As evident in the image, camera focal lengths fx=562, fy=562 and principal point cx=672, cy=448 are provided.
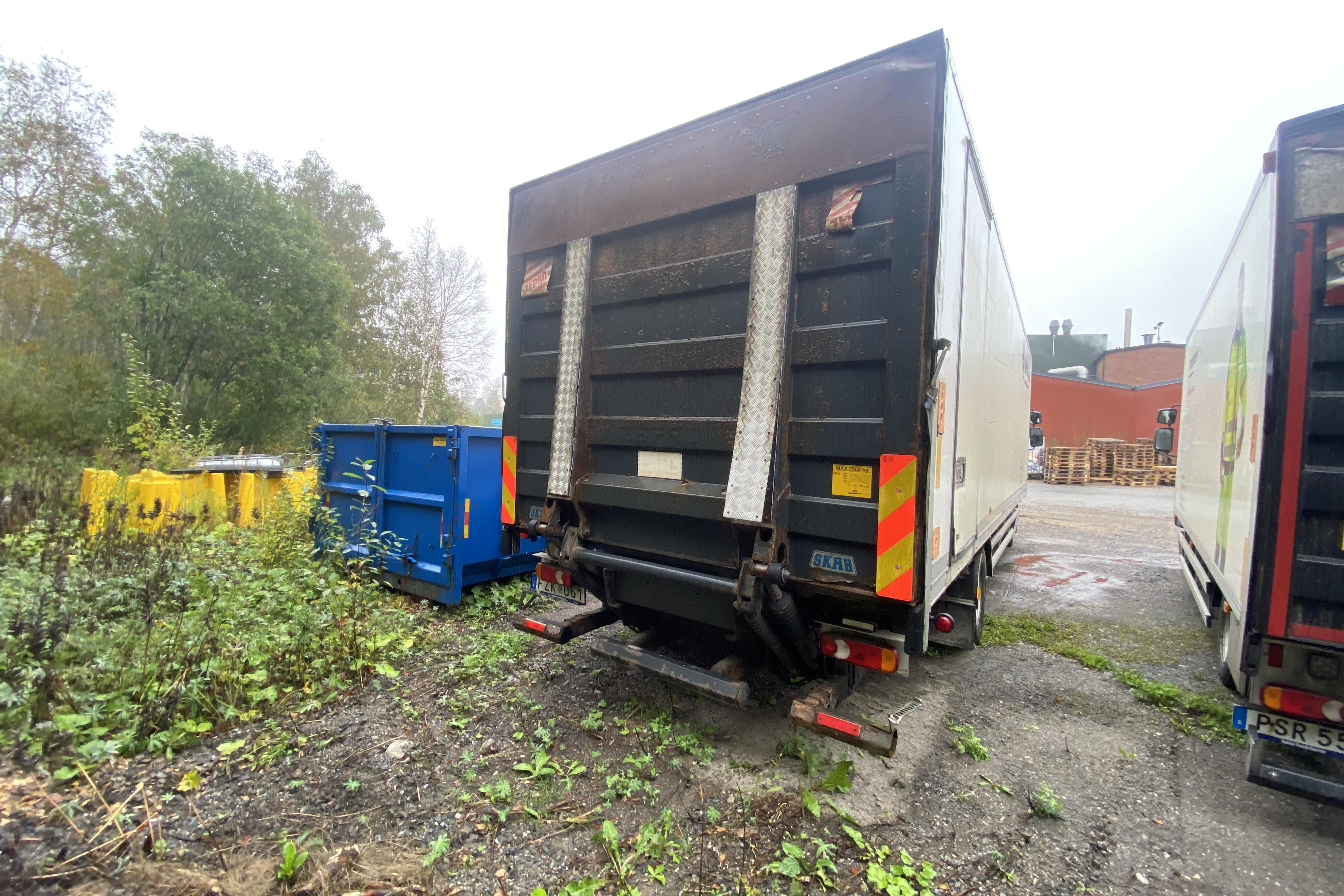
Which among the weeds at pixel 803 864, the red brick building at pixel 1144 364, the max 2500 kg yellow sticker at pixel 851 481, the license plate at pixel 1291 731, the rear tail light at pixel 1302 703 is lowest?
the weeds at pixel 803 864

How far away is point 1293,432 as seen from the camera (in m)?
2.31

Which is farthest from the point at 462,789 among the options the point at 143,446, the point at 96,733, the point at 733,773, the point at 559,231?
the point at 143,446

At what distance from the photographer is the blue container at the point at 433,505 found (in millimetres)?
5027

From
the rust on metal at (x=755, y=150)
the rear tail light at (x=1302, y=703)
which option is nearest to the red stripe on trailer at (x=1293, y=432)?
the rear tail light at (x=1302, y=703)

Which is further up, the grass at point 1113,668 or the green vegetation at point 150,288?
the green vegetation at point 150,288

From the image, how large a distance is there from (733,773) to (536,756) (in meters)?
1.03

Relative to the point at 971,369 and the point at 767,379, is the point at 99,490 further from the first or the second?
the point at 971,369

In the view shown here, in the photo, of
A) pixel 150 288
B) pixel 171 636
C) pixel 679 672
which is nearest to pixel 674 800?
pixel 679 672

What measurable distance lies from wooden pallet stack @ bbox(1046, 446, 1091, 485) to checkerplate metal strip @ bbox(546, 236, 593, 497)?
24.2m

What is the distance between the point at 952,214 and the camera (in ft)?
8.69

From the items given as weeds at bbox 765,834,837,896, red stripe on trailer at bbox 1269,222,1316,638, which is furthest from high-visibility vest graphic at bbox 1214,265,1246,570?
weeds at bbox 765,834,837,896

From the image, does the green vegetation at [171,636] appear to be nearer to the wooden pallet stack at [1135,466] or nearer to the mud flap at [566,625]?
the mud flap at [566,625]

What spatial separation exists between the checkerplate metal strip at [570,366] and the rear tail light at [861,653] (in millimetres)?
1650

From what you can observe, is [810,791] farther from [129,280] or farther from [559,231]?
[129,280]
